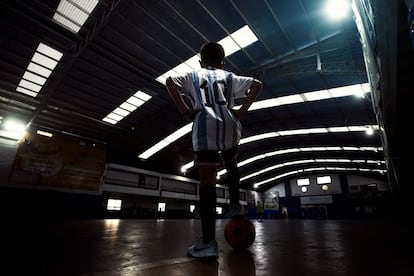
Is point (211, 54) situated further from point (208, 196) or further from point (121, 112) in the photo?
point (121, 112)

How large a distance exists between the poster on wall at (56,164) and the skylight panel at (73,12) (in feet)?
25.5

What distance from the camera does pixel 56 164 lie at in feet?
37.8

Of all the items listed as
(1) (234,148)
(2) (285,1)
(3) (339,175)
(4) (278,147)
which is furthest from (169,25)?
(3) (339,175)

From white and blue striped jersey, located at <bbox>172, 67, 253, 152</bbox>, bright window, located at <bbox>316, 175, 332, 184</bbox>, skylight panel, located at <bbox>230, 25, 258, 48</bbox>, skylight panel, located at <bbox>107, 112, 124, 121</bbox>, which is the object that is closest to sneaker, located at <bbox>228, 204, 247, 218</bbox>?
white and blue striped jersey, located at <bbox>172, 67, 253, 152</bbox>

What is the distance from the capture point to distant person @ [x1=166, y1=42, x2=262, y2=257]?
1339mm

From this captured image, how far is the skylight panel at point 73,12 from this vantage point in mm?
5926

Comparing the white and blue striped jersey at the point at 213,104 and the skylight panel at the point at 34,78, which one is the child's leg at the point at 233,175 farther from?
the skylight panel at the point at 34,78

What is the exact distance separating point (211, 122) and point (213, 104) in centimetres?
17

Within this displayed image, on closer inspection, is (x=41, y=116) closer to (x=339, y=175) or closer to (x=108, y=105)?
(x=108, y=105)

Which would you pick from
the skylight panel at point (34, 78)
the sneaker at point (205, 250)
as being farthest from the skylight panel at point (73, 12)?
the sneaker at point (205, 250)

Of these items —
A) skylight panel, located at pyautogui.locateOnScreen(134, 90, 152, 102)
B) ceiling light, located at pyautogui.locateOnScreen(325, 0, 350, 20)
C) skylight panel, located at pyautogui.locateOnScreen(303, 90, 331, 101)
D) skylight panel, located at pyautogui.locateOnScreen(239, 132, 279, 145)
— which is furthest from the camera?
skylight panel, located at pyautogui.locateOnScreen(239, 132, 279, 145)

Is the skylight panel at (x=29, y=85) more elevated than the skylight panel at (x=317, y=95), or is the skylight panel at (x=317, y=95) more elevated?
the skylight panel at (x=317, y=95)

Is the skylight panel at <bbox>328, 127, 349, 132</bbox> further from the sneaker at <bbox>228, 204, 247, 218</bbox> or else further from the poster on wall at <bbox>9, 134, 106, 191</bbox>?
the poster on wall at <bbox>9, 134, 106, 191</bbox>

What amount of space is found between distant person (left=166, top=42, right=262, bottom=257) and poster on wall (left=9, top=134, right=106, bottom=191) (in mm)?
12942
